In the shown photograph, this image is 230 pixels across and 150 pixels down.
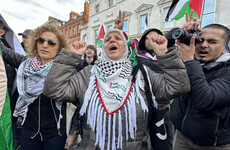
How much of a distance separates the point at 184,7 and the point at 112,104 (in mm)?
3167

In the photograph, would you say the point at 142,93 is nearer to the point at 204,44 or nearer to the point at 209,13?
the point at 204,44

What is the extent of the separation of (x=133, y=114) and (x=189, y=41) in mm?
825

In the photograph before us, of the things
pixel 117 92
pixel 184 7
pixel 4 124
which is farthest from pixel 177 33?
pixel 184 7

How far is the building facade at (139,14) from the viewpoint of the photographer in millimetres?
8508

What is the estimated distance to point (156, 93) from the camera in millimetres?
1481

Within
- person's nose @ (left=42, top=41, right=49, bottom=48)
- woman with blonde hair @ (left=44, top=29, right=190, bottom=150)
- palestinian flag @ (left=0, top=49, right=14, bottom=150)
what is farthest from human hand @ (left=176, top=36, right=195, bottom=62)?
person's nose @ (left=42, top=41, right=49, bottom=48)

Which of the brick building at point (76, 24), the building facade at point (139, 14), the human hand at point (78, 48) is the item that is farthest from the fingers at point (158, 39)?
the brick building at point (76, 24)

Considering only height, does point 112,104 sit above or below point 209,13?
below

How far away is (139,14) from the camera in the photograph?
12750 millimetres

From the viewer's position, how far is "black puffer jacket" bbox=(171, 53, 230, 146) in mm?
1327

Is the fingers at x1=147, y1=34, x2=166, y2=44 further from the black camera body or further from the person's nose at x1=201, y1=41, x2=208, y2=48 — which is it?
the person's nose at x1=201, y1=41, x2=208, y2=48

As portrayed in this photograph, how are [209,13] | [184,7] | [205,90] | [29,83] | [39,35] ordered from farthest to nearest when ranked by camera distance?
[209,13] < [184,7] < [39,35] < [29,83] < [205,90]

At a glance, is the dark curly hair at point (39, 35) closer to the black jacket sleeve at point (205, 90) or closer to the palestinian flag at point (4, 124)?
the palestinian flag at point (4, 124)

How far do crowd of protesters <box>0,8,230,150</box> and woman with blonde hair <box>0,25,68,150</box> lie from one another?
0.04 ft
